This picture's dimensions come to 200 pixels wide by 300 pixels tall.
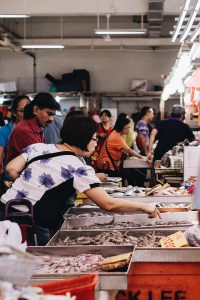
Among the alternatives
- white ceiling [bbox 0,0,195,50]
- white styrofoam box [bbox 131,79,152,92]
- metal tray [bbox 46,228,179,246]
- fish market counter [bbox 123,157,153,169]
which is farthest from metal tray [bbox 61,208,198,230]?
white styrofoam box [bbox 131,79,152,92]

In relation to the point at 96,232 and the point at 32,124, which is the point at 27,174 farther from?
the point at 32,124

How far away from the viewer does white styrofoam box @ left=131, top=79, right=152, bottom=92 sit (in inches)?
547

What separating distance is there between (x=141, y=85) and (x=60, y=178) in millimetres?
11962

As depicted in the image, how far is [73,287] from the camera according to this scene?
4.98ft

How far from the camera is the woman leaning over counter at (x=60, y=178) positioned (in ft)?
7.80

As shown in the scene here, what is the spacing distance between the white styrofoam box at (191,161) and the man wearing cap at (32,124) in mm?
2395

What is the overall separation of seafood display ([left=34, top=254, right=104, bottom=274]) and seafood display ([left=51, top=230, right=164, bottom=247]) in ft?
1.18

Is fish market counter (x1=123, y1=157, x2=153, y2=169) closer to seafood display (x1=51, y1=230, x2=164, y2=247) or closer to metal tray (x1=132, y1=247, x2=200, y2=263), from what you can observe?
seafood display (x1=51, y1=230, x2=164, y2=247)

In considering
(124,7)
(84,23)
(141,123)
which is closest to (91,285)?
(141,123)

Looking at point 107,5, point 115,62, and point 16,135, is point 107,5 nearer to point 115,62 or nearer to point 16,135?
point 115,62

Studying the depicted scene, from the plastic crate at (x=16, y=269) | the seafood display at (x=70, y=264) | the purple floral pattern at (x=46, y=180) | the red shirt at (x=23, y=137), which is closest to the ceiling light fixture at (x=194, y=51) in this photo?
the red shirt at (x=23, y=137)

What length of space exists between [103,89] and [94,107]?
3.59ft

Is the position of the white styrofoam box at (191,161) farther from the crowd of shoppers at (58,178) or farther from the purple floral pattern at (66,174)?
the purple floral pattern at (66,174)

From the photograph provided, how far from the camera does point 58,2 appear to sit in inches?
376
